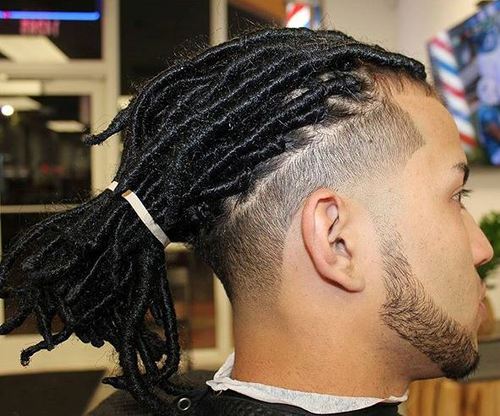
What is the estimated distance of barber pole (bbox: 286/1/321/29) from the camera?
3504 millimetres

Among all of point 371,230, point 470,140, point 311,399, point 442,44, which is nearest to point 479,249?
point 371,230

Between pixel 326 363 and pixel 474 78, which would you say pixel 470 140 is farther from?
pixel 326 363

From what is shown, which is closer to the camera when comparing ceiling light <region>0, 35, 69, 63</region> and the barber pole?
the barber pole

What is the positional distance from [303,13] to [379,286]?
291 cm

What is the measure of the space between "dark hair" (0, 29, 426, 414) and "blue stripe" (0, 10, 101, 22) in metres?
3.37

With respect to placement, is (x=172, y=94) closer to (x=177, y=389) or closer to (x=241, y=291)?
(x=241, y=291)

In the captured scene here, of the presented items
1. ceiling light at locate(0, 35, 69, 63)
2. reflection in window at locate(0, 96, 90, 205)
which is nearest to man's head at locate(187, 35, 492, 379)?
reflection in window at locate(0, 96, 90, 205)

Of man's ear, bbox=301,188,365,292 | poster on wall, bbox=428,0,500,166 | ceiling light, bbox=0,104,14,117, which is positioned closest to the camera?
man's ear, bbox=301,188,365,292

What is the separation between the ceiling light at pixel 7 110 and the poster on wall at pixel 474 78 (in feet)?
8.70

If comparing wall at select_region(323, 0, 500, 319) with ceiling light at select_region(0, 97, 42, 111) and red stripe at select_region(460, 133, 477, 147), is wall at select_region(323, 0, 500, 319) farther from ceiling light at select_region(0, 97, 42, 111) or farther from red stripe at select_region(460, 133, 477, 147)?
ceiling light at select_region(0, 97, 42, 111)

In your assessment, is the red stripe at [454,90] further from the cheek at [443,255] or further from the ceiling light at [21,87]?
the cheek at [443,255]

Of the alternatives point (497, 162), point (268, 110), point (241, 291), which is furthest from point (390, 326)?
point (497, 162)

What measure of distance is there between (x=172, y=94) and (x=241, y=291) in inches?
12.7

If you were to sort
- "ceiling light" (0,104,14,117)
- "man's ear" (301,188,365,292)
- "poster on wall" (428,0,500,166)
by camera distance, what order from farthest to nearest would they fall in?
"ceiling light" (0,104,14,117) < "poster on wall" (428,0,500,166) < "man's ear" (301,188,365,292)
